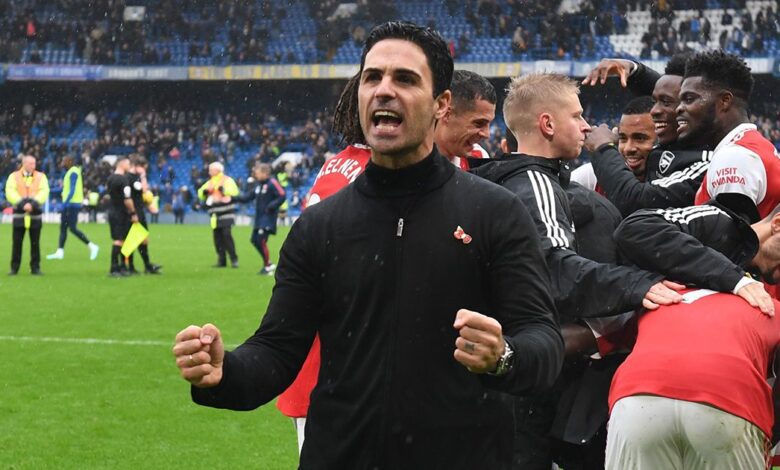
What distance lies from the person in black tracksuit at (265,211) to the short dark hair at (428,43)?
53.3ft

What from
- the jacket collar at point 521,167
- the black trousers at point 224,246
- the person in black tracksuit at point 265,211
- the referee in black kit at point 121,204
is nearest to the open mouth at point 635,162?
the jacket collar at point 521,167

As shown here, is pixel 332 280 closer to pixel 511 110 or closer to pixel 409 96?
pixel 409 96

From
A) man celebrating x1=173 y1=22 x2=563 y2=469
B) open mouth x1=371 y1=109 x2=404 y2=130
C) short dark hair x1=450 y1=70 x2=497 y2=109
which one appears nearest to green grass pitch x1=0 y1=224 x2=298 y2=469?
short dark hair x1=450 y1=70 x2=497 y2=109

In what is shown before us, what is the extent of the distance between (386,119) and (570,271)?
1.08m

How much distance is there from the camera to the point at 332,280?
2871 millimetres

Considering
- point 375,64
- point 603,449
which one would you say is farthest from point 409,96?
point 603,449

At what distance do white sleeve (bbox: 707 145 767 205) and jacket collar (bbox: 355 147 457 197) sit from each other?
5.38 ft

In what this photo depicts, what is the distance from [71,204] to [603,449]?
19.1 meters

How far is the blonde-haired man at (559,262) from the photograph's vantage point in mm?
3598

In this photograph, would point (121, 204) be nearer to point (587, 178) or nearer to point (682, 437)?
point (587, 178)

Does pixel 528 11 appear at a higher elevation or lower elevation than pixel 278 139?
higher

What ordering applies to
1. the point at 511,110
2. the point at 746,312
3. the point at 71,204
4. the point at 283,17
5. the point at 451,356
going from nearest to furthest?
1. the point at 451,356
2. the point at 746,312
3. the point at 511,110
4. the point at 71,204
5. the point at 283,17

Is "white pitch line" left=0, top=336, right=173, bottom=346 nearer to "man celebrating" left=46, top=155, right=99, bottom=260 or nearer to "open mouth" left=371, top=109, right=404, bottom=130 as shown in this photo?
"open mouth" left=371, top=109, right=404, bottom=130

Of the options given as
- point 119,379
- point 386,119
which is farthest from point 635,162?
point 119,379
